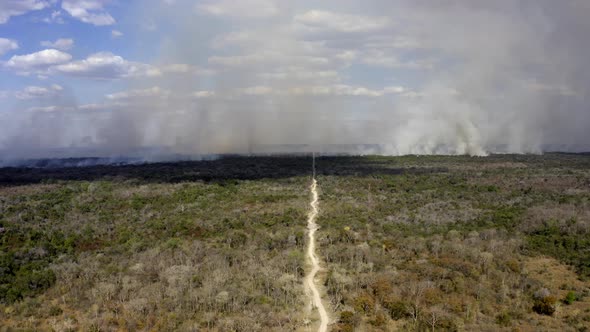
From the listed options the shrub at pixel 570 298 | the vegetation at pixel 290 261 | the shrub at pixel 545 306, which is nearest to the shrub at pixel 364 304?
the vegetation at pixel 290 261

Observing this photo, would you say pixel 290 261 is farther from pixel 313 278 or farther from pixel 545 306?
pixel 545 306

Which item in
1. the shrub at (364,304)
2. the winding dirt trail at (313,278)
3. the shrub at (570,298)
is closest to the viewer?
the winding dirt trail at (313,278)

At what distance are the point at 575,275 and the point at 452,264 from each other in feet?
26.5

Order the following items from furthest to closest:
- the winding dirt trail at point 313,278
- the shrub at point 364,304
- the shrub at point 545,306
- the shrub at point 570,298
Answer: the shrub at point 570,298, the shrub at point 364,304, the shrub at point 545,306, the winding dirt trail at point 313,278

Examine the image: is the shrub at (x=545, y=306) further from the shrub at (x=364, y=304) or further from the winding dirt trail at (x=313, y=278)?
the winding dirt trail at (x=313, y=278)

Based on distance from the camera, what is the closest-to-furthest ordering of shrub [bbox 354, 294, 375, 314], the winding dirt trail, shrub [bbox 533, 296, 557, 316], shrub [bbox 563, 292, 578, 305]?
1. the winding dirt trail
2. shrub [bbox 533, 296, 557, 316]
3. shrub [bbox 354, 294, 375, 314]
4. shrub [bbox 563, 292, 578, 305]

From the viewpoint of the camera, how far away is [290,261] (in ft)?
101

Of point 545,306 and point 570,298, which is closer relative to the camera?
point 545,306

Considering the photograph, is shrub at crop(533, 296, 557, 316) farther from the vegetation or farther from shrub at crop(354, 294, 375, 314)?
shrub at crop(354, 294, 375, 314)

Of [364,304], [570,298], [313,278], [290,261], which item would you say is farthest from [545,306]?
[290,261]

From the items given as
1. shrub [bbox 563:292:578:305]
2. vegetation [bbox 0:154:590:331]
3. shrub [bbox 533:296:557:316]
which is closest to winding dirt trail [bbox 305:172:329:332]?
vegetation [bbox 0:154:590:331]

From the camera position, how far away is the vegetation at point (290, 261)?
22828 millimetres

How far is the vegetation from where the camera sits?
22.8 metres

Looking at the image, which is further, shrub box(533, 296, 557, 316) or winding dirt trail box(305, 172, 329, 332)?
shrub box(533, 296, 557, 316)
